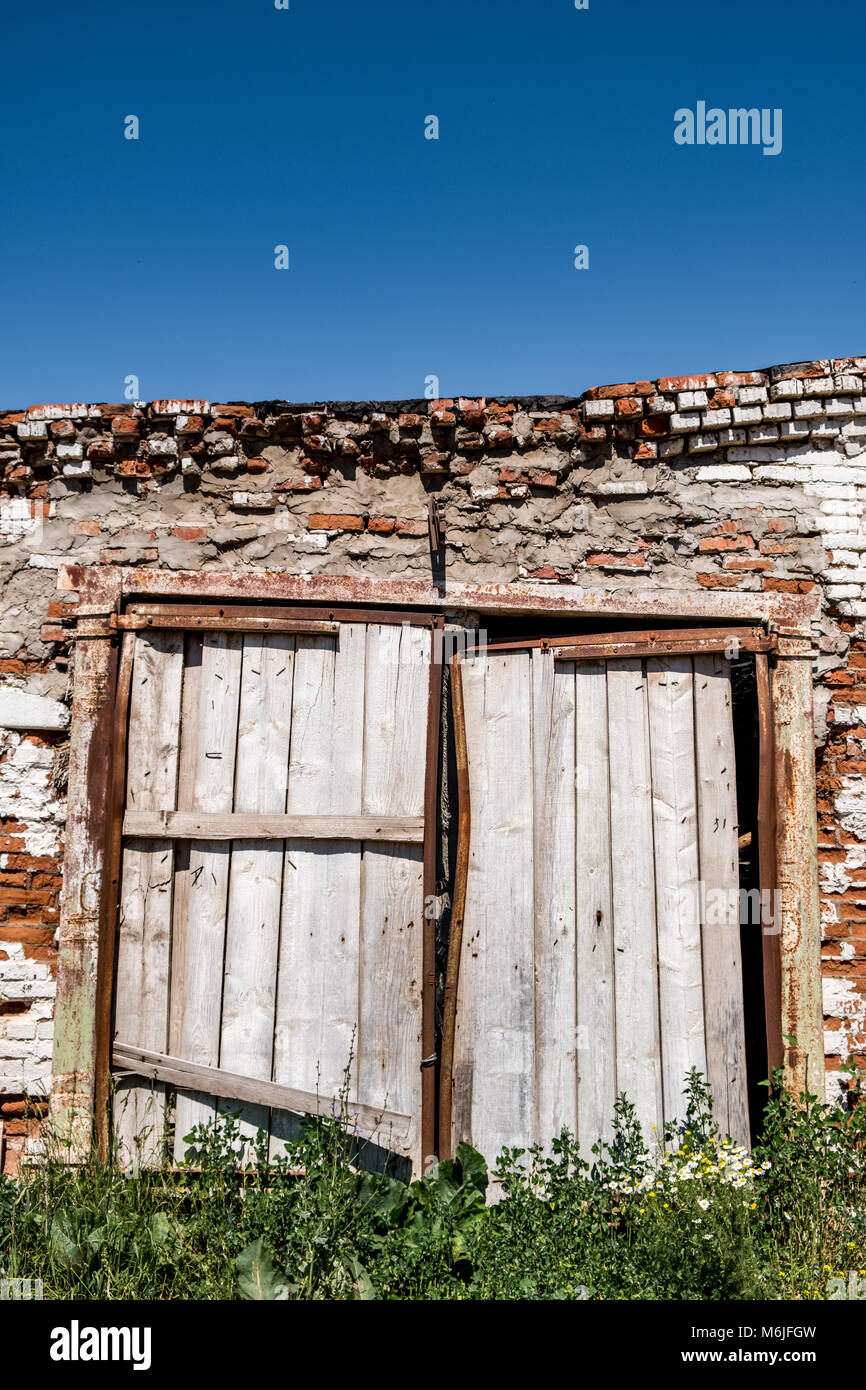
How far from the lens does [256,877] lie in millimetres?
3305

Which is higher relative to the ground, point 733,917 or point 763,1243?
point 733,917

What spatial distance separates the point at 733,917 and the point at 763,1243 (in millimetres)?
1029

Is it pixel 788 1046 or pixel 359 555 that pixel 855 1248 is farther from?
pixel 359 555

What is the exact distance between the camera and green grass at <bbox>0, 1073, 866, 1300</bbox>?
2.57 metres

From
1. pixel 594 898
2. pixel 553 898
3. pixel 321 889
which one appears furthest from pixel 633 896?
pixel 321 889

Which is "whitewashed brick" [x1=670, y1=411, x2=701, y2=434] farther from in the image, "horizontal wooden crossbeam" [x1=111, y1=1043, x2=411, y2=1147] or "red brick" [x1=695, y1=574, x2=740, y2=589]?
"horizontal wooden crossbeam" [x1=111, y1=1043, x2=411, y2=1147]

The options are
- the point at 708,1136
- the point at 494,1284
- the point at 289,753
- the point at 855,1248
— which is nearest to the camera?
the point at 494,1284

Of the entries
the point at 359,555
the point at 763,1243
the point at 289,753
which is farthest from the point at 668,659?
the point at 763,1243

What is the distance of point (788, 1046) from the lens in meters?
3.24

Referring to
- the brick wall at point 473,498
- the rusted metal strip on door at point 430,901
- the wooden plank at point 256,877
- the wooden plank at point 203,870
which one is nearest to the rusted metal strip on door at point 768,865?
the brick wall at point 473,498

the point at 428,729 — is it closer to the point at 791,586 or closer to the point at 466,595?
the point at 466,595

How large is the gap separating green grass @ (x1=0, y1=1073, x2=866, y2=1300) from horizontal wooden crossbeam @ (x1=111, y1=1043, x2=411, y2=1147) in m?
0.07

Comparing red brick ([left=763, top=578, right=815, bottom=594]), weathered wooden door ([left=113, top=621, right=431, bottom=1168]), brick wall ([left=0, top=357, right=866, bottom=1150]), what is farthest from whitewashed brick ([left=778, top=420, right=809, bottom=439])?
weathered wooden door ([left=113, top=621, right=431, bottom=1168])

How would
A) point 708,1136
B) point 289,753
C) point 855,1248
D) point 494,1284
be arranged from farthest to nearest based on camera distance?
point 289,753 → point 708,1136 → point 855,1248 → point 494,1284
